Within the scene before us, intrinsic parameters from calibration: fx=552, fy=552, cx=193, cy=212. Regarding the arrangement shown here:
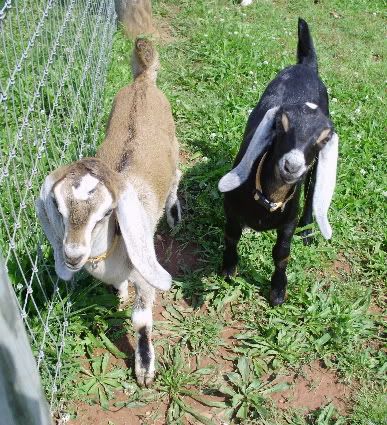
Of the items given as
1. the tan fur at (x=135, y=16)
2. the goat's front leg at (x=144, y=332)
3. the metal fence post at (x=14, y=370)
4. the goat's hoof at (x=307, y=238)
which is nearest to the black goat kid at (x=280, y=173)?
the goat's hoof at (x=307, y=238)

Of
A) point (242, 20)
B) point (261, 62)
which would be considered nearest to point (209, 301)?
point (261, 62)

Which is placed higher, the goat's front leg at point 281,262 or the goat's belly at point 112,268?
the goat's belly at point 112,268

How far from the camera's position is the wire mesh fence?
2.92 meters

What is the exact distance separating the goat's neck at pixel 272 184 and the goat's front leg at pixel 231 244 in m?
0.43

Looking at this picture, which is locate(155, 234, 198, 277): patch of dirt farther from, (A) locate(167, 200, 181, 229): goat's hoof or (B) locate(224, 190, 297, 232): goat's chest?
(B) locate(224, 190, 297, 232): goat's chest

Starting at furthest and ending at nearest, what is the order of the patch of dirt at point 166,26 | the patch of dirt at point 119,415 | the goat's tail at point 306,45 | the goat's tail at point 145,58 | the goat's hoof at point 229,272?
the patch of dirt at point 166,26, the goat's tail at point 306,45, the goat's tail at point 145,58, the goat's hoof at point 229,272, the patch of dirt at point 119,415

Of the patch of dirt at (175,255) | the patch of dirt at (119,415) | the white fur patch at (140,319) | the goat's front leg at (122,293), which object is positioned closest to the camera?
the patch of dirt at (119,415)

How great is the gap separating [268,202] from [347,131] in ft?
8.26

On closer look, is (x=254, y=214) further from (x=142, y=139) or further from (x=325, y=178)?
(x=142, y=139)

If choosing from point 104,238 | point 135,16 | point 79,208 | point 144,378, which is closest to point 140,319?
point 144,378

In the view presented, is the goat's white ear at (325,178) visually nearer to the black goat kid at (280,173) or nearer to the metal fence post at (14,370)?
the black goat kid at (280,173)

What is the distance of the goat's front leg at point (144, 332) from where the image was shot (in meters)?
3.22

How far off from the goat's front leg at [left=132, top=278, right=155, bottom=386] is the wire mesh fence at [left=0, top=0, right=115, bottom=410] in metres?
0.42

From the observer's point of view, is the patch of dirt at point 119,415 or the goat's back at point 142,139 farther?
the goat's back at point 142,139
